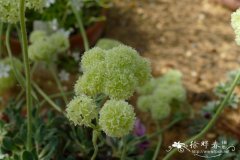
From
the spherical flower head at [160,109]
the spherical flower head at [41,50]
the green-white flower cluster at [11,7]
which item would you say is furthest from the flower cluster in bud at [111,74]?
the spherical flower head at [160,109]

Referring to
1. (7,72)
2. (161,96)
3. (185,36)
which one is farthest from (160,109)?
(185,36)

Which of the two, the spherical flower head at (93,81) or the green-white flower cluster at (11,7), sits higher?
the green-white flower cluster at (11,7)

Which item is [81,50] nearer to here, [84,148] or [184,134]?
[184,134]

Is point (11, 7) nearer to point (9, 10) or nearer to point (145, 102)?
point (9, 10)

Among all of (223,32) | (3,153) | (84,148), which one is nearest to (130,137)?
(84,148)

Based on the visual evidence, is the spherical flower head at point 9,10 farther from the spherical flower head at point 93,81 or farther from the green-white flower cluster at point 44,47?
the green-white flower cluster at point 44,47

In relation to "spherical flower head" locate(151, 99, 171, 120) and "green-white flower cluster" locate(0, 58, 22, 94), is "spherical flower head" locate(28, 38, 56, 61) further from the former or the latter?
"spherical flower head" locate(151, 99, 171, 120)
